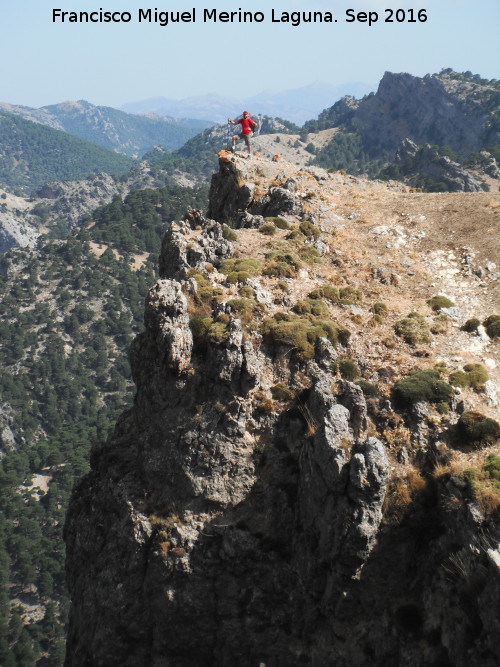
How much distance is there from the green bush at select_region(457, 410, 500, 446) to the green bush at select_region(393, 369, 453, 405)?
1.50 m

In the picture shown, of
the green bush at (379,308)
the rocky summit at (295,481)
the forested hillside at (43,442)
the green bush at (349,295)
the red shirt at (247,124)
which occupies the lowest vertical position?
the forested hillside at (43,442)

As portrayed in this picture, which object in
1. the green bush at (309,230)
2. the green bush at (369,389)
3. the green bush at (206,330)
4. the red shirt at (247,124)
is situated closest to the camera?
the green bush at (369,389)

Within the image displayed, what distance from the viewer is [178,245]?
35812 millimetres

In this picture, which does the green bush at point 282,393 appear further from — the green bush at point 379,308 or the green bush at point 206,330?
the green bush at point 379,308

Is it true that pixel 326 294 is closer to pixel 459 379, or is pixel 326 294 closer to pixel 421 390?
pixel 459 379

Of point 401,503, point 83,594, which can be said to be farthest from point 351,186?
point 83,594

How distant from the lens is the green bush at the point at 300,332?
2761 cm

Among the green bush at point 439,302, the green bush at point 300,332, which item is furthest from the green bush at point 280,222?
the green bush at point 300,332

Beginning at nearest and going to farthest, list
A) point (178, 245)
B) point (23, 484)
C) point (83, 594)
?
point (83, 594)
point (178, 245)
point (23, 484)

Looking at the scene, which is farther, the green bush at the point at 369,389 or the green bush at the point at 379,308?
the green bush at the point at 379,308

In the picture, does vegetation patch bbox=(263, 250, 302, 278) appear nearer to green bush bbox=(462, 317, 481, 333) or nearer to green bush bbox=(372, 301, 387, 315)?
green bush bbox=(372, 301, 387, 315)

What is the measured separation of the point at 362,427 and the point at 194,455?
759 centimetres

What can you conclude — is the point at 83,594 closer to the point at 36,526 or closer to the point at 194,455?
the point at 194,455

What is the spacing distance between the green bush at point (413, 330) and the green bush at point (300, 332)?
298cm
